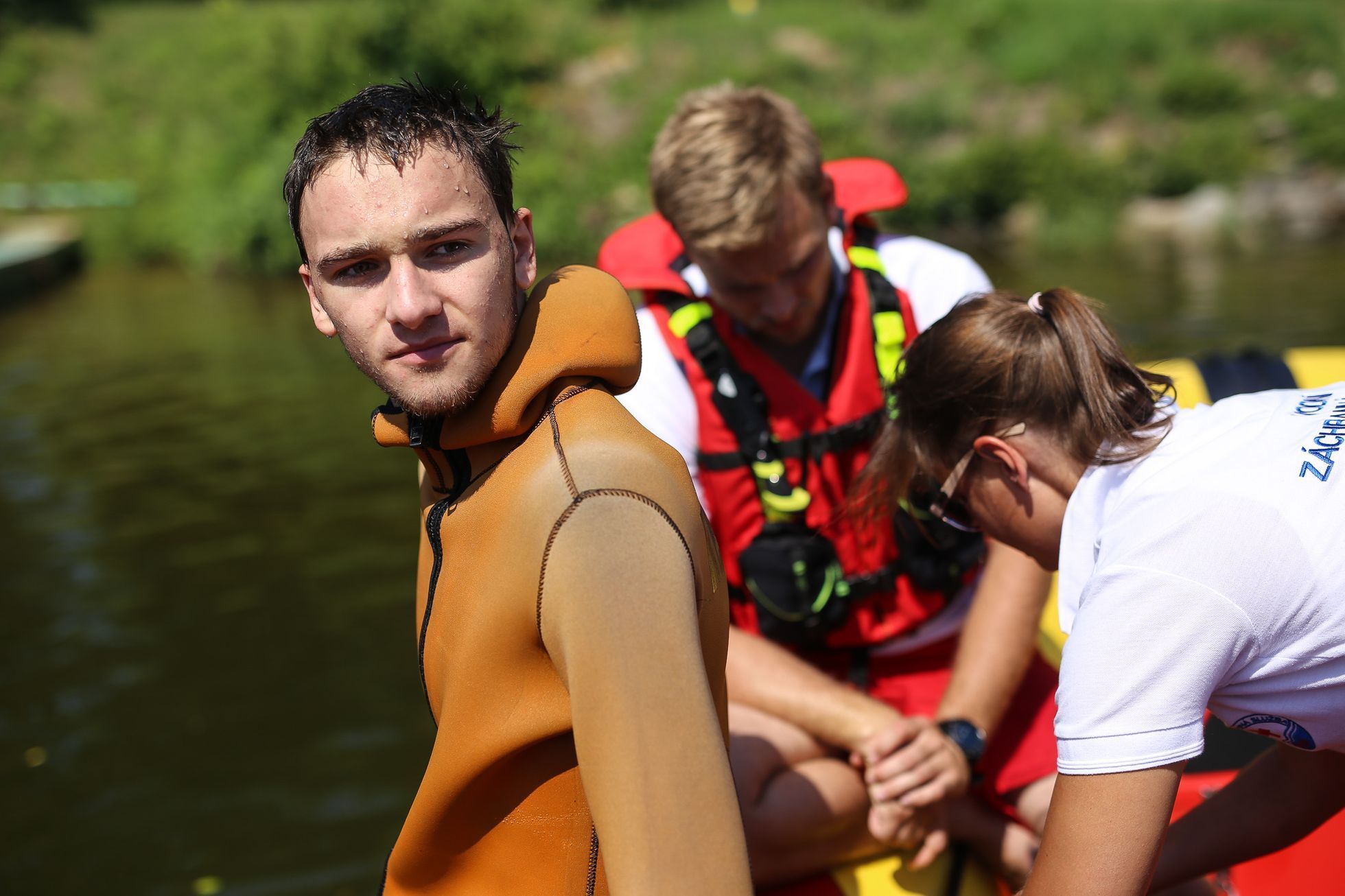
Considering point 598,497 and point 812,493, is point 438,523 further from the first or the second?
point 812,493

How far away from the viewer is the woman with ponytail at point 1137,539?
4.05 feet

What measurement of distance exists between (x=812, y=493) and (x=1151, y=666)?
3.58ft

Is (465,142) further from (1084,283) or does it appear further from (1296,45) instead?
(1296,45)

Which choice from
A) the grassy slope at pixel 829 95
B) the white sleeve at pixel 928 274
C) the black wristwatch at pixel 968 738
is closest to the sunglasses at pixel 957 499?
the black wristwatch at pixel 968 738

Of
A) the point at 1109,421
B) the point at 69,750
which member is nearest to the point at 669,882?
the point at 1109,421

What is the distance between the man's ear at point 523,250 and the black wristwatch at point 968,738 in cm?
111

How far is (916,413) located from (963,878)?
2.97ft

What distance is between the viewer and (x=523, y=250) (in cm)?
139

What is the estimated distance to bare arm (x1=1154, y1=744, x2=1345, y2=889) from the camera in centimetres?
163

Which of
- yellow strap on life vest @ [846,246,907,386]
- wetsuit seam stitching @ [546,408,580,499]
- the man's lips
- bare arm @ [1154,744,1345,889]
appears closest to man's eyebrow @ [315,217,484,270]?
the man's lips

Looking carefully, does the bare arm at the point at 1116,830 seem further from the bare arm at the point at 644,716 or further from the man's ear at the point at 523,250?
the man's ear at the point at 523,250

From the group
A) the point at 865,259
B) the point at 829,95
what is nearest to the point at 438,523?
the point at 865,259

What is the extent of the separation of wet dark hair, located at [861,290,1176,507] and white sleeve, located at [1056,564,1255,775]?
0.22m

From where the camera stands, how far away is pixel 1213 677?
1.25m
